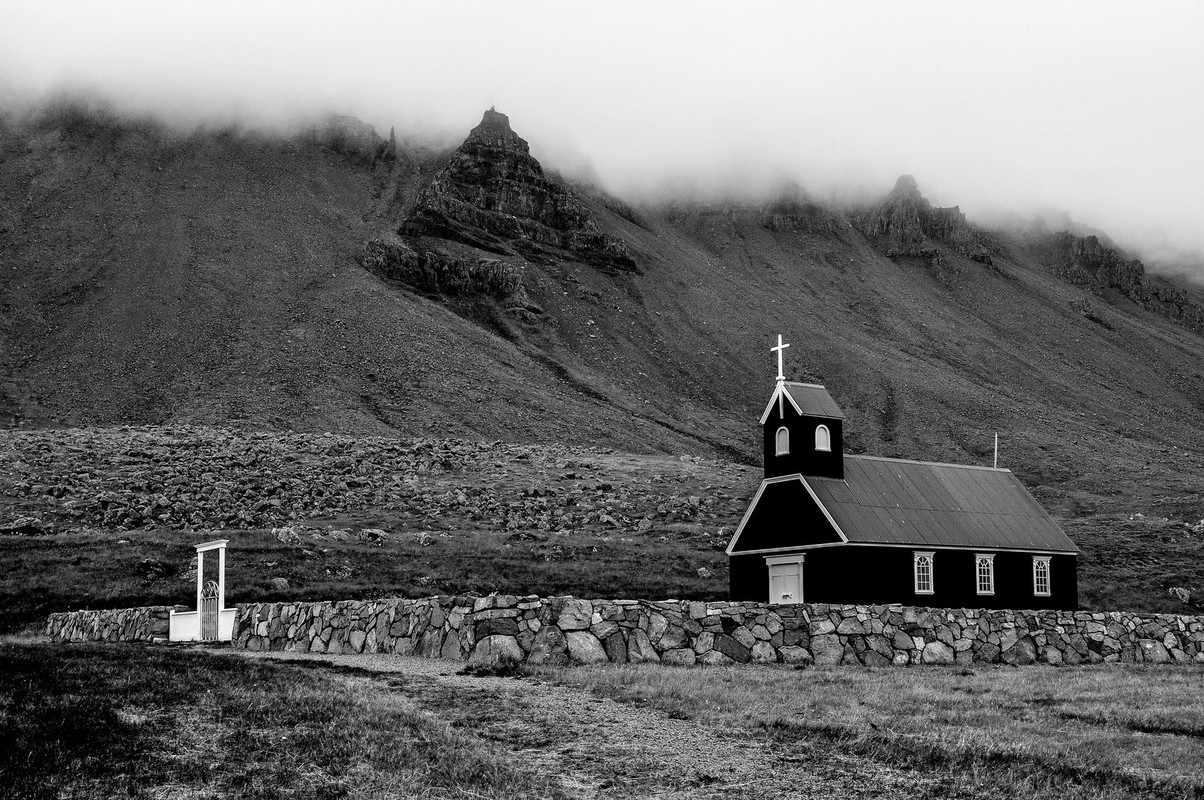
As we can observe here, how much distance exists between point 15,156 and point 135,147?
1366 cm

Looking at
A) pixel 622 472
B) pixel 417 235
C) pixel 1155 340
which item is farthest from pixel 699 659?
pixel 1155 340

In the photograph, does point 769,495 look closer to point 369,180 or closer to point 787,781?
point 787,781

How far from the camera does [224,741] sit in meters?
12.4

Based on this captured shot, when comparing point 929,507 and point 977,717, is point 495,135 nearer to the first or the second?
point 929,507

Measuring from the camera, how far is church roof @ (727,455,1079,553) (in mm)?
34062

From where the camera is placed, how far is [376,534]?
48594mm

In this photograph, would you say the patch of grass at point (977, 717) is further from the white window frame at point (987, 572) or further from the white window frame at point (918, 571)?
the white window frame at point (987, 572)

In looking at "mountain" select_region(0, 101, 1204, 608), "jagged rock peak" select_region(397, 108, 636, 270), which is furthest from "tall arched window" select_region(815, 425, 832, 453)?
"jagged rock peak" select_region(397, 108, 636, 270)

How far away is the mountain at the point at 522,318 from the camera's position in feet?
324

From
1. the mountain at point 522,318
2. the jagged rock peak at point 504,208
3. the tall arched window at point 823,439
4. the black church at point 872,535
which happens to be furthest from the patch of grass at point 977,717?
the jagged rock peak at point 504,208

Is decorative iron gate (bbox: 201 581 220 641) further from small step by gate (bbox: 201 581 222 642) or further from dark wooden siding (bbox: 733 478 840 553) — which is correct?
dark wooden siding (bbox: 733 478 840 553)

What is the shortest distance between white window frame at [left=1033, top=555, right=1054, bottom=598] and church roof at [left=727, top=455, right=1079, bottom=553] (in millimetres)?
374

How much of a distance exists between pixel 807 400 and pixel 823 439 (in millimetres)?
1254

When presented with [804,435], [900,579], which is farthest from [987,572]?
[804,435]
